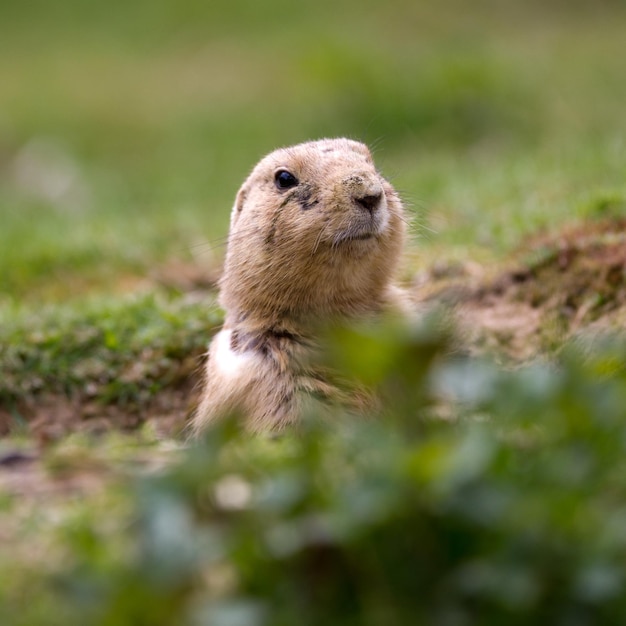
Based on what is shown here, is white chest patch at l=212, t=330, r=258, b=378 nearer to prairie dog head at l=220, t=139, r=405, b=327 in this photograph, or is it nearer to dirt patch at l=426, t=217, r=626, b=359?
prairie dog head at l=220, t=139, r=405, b=327

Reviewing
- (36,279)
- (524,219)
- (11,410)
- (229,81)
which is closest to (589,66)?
(229,81)

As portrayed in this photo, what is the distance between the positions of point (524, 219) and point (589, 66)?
7.89m

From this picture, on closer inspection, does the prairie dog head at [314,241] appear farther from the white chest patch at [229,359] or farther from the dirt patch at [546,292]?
the dirt patch at [546,292]

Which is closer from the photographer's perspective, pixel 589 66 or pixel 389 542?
pixel 389 542

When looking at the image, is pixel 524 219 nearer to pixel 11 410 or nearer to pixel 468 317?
pixel 468 317

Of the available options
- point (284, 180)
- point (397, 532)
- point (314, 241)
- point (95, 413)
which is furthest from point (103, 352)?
point (397, 532)

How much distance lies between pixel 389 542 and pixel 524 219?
5.06 m

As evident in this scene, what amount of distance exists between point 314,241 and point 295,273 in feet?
0.64

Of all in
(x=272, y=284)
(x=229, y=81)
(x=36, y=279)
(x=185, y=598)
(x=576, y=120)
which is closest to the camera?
(x=185, y=598)

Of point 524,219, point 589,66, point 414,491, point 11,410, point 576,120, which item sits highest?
point 589,66

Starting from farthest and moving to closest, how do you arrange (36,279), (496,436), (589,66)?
(589,66), (36,279), (496,436)

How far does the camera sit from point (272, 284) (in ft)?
17.5

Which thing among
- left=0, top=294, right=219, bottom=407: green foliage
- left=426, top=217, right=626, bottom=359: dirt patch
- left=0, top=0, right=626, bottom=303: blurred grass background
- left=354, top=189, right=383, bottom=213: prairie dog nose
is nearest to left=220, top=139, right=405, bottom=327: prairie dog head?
left=354, top=189, right=383, bottom=213: prairie dog nose

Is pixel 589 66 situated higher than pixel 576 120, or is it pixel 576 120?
pixel 589 66
